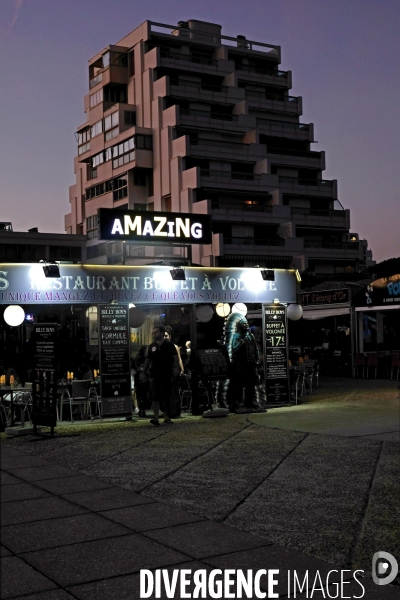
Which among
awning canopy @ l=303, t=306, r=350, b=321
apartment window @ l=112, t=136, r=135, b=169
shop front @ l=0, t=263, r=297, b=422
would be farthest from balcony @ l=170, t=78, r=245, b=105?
shop front @ l=0, t=263, r=297, b=422

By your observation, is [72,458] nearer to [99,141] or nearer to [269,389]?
[269,389]

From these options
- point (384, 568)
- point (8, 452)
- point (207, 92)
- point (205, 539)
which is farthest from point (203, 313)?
point (207, 92)

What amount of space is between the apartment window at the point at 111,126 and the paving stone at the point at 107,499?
62165 millimetres

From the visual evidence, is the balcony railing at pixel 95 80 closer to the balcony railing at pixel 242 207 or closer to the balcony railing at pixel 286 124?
the balcony railing at pixel 286 124

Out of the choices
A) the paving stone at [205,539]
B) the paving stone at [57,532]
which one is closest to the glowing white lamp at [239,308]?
the paving stone at [57,532]

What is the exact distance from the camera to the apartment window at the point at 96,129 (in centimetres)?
6999

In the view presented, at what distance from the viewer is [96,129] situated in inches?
2783

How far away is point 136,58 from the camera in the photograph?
67.4 metres

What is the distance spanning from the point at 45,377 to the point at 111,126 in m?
58.3

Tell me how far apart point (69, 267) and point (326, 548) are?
9546 millimetres

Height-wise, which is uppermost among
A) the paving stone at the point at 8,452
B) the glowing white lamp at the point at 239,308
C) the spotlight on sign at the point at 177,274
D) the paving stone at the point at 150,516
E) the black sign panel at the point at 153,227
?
the black sign panel at the point at 153,227

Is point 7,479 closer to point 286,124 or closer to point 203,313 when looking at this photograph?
point 203,313

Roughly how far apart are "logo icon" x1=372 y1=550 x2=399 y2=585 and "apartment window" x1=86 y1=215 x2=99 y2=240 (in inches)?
2456

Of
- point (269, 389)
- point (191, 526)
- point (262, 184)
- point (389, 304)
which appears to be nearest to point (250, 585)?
point (191, 526)
